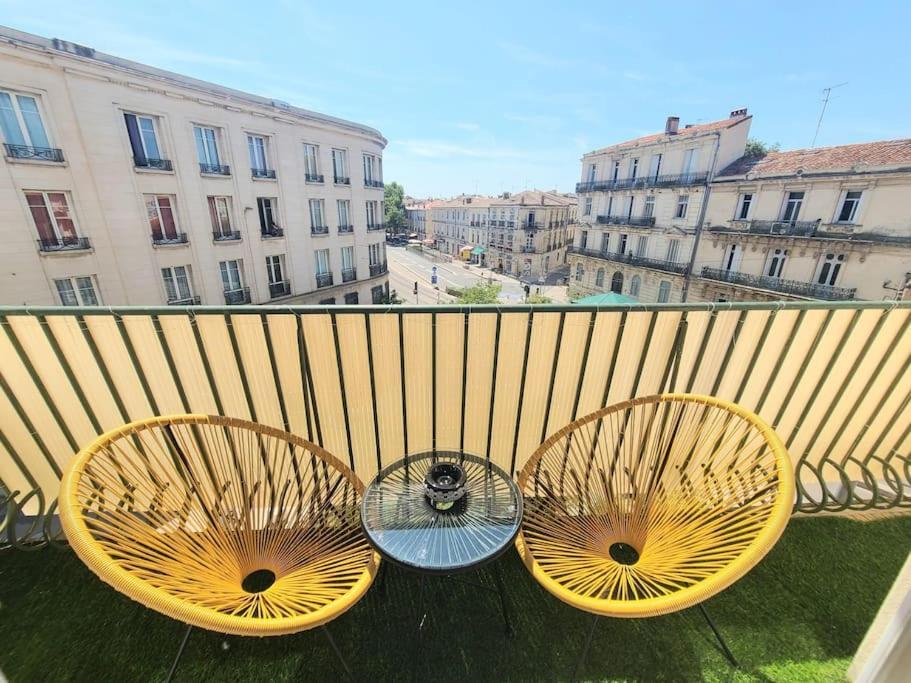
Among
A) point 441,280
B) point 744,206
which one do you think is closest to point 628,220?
point 744,206

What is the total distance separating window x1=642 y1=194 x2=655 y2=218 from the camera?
59.3 feet

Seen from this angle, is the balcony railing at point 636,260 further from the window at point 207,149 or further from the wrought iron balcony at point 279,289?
the window at point 207,149

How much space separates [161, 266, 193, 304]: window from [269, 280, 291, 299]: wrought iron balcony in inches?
95.5

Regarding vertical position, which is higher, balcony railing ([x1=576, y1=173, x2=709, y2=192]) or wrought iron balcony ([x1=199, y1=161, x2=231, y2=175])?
balcony railing ([x1=576, y1=173, x2=709, y2=192])

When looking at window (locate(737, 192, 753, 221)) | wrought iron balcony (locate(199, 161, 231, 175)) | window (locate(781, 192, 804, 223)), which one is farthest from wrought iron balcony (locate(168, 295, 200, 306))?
window (locate(781, 192, 804, 223))

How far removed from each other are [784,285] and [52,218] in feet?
76.9

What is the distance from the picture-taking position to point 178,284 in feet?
37.2

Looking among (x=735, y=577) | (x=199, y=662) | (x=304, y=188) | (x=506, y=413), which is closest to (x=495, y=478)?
(x=506, y=413)

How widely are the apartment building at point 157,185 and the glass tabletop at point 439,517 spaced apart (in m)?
12.2

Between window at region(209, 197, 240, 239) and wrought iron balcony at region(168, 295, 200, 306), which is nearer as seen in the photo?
wrought iron balcony at region(168, 295, 200, 306)

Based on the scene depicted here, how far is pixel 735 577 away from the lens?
1250 millimetres

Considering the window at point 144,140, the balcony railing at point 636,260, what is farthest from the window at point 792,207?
the window at point 144,140

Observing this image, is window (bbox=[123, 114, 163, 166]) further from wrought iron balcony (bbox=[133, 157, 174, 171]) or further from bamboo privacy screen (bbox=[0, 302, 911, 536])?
bamboo privacy screen (bbox=[0, 302, 911, 536])

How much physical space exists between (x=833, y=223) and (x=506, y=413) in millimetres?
17462
